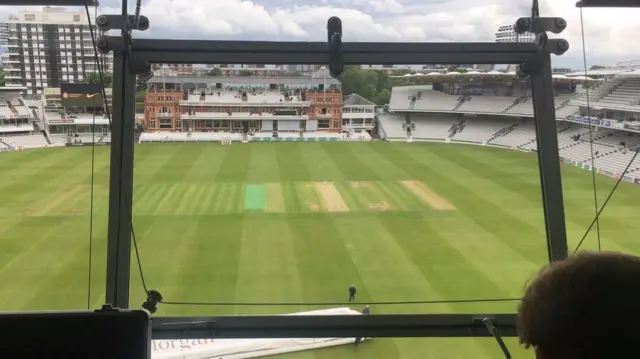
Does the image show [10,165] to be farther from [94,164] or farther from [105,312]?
[105,312]

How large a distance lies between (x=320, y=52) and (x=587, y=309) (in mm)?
1152

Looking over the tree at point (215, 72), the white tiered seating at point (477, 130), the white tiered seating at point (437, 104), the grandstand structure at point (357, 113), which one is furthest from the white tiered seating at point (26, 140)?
the white tiered seating at point (477, 130)

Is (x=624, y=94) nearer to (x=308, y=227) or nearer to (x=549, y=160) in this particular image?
(x=549, y=160)

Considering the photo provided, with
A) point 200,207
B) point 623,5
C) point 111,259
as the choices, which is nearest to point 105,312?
point 111,259

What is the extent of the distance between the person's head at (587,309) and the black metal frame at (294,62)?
942 millimetres

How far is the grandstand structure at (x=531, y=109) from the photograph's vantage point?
1.84 m

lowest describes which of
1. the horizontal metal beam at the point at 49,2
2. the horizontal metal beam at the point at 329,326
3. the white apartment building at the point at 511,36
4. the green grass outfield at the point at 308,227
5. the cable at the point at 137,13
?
the green grass outfield at the point at 308,227

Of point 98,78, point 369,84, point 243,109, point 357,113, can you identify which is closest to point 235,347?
point 243,109

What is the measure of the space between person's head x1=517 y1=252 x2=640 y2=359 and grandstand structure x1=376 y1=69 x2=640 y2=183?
1.10m

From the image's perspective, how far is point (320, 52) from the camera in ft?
4.96

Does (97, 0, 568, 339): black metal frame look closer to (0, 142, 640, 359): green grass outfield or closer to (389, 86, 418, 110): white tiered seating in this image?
(389, 86, 418, 110): white tiered seating

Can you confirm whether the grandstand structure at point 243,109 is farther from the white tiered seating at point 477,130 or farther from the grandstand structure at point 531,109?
the white tiered seating at point 477,130

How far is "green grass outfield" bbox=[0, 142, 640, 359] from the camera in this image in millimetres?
4742

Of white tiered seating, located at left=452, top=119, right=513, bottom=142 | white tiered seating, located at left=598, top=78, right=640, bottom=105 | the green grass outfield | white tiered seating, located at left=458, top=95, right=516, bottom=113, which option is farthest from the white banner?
white tiered seating, located at left=452, top=119, right=513, bottom=142
